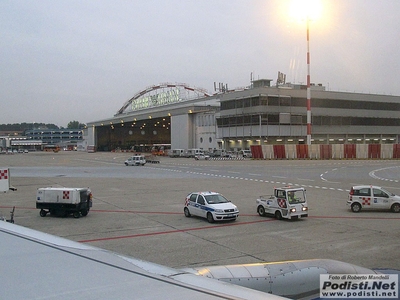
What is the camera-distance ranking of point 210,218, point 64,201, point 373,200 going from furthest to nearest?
point 373,200 < point 64,201 < point 210,218

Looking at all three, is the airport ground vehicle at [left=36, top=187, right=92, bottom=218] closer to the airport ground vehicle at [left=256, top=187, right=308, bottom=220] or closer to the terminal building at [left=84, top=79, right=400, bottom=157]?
the airport ground vehicle at [left=256, top=187, right=308, bottom=220]

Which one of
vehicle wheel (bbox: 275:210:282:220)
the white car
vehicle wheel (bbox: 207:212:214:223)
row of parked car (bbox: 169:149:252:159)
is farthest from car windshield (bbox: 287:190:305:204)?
row of parked car (bbox: 169:149:252:159)

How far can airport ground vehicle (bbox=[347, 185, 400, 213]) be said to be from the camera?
22172 mm

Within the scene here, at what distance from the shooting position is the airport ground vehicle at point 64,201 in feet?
71.2

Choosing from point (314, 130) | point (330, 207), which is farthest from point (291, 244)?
point (314, 130)

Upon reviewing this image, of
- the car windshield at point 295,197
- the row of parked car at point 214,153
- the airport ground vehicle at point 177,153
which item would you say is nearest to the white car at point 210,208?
the car windshield at point 295,197

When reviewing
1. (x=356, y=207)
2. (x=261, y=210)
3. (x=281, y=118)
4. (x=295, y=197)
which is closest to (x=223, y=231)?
(x=261, y=210)

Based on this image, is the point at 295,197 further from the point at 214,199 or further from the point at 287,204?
the point at 214,199

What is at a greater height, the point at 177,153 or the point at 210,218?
the point at 177,153

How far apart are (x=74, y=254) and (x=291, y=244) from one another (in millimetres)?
12391

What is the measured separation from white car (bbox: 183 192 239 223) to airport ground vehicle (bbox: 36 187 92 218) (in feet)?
17.8

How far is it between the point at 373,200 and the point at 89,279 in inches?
857

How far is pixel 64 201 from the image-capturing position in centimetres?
2186

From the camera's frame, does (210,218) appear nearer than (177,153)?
Yes
